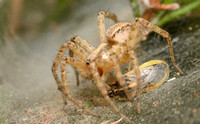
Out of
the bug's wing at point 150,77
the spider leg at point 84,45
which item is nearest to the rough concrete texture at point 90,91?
the bug's wing at point 150,77

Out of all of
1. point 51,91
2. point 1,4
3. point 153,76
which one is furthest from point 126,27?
point 1,4

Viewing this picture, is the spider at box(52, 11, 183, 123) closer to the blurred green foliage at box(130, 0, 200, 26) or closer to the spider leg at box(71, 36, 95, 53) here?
the spider leg at box(71, 36, 95, 53)

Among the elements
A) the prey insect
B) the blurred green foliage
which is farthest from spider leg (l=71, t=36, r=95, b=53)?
the blurred green foliage

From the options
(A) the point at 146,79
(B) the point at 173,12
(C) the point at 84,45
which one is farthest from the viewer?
(B) the point at 173,12

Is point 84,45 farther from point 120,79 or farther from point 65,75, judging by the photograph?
point 120,79

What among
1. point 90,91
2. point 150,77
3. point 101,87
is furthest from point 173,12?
point 101,87
